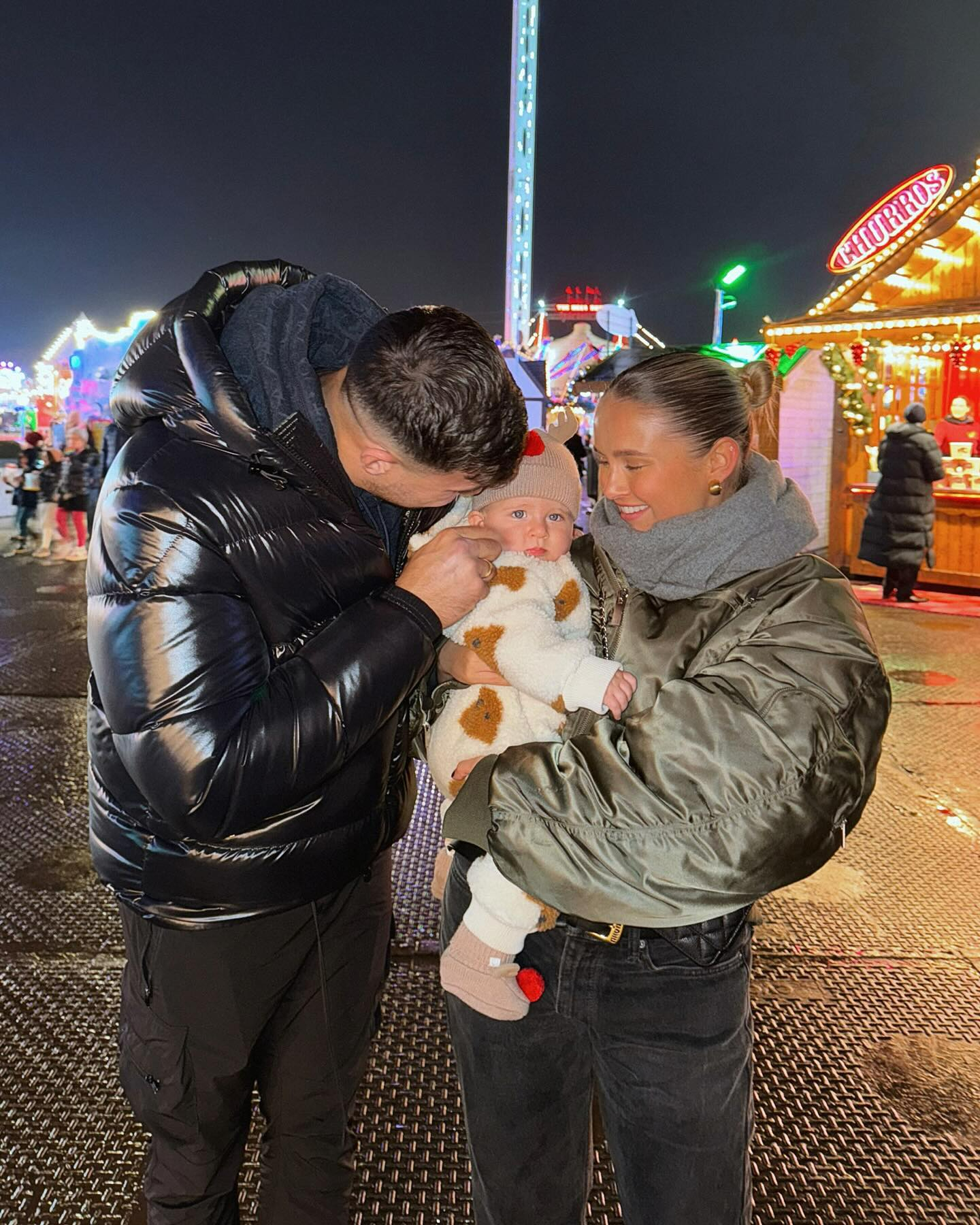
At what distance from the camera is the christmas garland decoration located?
40.1 ft


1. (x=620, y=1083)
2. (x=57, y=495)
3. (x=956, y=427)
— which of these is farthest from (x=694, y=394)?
(x=57, y=495)

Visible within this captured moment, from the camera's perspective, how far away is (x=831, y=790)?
1.34 meters

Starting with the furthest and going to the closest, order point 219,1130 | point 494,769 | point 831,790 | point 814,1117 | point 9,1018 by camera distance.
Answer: point 9,1018 → point 814,1117 → point 219,1130 → point 494,769 → point 831,790

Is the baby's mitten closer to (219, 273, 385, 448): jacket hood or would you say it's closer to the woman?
the woman

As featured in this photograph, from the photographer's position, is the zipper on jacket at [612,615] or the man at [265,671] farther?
the zipper on jacket at [612,615]

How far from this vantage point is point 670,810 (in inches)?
52.9

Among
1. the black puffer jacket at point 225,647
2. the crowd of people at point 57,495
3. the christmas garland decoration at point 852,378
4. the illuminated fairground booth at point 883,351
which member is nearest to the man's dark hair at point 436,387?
the black puffer jacket at point 225,647

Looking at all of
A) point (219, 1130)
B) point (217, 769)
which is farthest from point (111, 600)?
point (219, 1130)

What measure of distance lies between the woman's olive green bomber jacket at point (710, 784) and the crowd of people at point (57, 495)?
12119 millimetres

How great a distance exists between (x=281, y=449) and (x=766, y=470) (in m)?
0.89

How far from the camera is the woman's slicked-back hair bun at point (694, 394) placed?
1648mm

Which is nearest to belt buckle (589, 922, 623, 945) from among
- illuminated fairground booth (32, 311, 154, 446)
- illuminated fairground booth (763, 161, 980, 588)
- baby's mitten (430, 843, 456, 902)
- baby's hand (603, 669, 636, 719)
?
baby's hand (603, 669, 636, 719)

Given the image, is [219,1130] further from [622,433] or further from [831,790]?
[622,433]

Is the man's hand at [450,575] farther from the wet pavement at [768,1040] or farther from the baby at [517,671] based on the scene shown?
the wet pavement at [768,1040]
